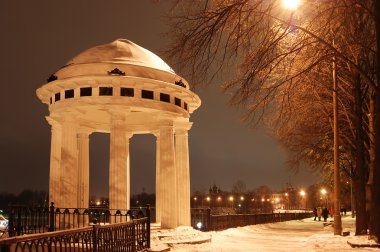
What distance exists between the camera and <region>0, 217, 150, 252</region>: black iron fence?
8255 mm

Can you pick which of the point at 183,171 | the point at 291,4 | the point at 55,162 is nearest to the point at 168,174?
the point at 183,171

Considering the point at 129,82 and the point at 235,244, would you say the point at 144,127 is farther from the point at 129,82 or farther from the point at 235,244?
the point at 235,244

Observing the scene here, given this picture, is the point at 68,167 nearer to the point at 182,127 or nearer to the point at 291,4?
the point at 182,127

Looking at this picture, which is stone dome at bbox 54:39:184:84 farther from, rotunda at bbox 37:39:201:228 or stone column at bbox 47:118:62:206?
stone column at bbox 47:118:62:206

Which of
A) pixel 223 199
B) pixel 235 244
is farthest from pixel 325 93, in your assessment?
pixel 223 199

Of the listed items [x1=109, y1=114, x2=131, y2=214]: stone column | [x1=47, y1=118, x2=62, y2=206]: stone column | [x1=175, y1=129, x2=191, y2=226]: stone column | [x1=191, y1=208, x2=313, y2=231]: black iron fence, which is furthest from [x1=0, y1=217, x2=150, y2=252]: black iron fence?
[x1=191, y1=208, x2=313, y2=231]: black iron fence

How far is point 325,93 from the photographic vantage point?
24375 millimetres

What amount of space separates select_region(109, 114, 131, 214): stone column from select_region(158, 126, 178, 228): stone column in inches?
85.1

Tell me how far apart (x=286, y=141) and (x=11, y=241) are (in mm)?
24140

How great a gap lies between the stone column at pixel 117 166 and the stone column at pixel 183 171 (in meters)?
3.77

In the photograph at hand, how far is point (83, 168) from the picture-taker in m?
25.6

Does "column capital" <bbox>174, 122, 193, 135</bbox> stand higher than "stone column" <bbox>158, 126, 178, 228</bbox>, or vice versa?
"column capital" <bbox>174, 122, 193, 135</bbox>

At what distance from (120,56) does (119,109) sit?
111 inches

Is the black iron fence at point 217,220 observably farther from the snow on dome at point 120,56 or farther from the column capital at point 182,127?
the snow on dome at point 120,56
